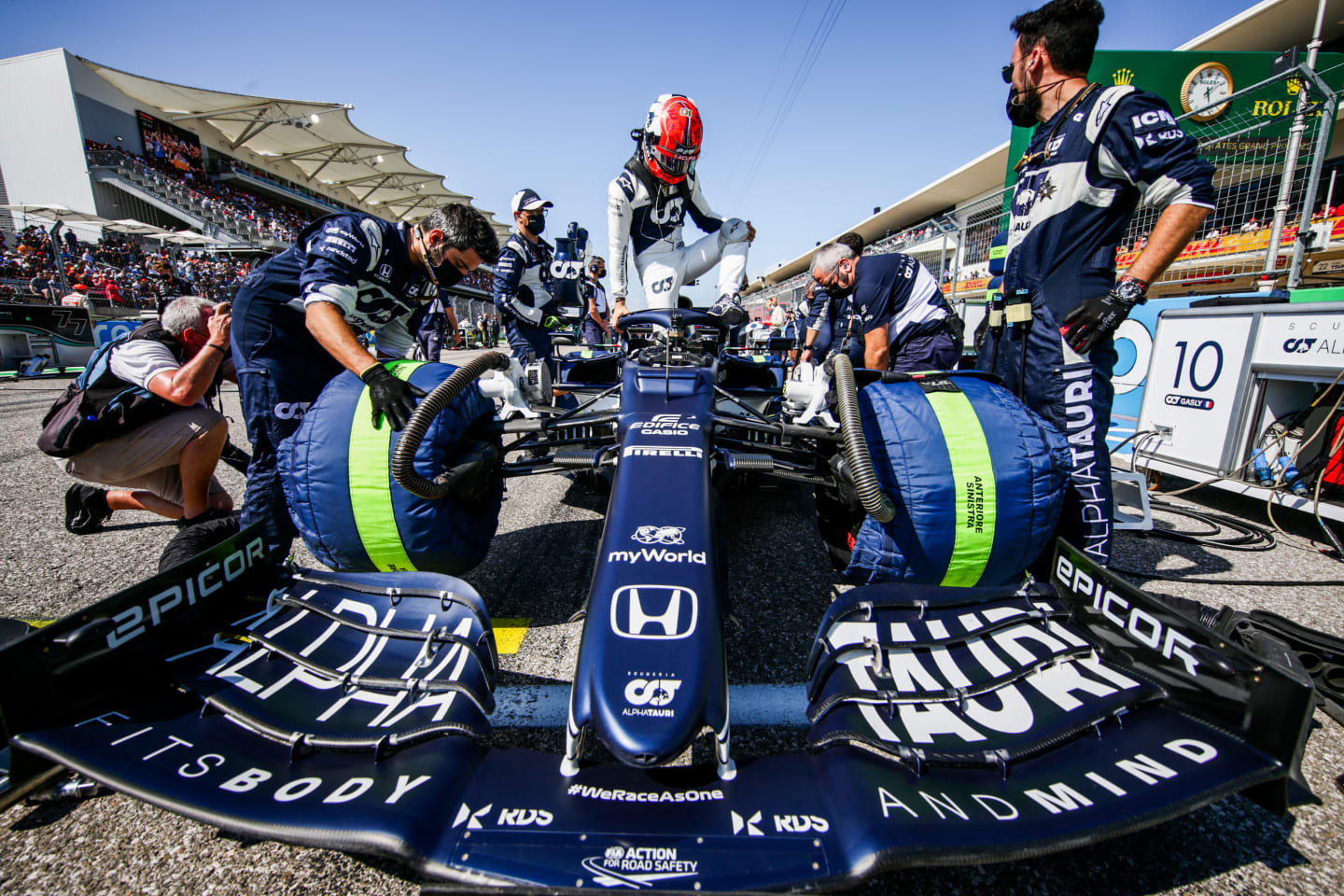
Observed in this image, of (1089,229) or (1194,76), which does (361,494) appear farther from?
(1194,76)

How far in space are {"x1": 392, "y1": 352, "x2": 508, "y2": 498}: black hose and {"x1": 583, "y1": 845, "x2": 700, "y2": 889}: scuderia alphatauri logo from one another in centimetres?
110

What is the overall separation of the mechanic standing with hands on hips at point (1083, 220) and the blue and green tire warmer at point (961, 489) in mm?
402

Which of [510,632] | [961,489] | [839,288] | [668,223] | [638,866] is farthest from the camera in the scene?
[839,288]

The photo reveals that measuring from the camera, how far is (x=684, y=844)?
93 cm

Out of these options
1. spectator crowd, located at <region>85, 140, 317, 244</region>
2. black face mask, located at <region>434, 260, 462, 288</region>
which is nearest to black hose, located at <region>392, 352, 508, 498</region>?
black face mask, located at <region>434, 260, 462, 288</region>

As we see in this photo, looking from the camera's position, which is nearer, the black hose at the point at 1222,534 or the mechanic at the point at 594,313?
the black hose at the point at 1222,534

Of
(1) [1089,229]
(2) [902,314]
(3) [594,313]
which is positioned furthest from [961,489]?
(3) [594,313]

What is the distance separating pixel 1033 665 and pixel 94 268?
2942 centimetres

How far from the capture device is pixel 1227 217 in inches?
266

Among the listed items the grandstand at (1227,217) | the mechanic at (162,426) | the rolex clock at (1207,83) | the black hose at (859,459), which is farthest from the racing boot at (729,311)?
the rolex clock at (1207,83)

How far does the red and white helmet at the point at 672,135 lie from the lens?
3.47m

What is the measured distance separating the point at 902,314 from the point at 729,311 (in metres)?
1.55

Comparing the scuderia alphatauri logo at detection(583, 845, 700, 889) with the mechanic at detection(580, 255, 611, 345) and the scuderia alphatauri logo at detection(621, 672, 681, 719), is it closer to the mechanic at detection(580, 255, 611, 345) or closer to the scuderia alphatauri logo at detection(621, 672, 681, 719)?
the scuderia alphatauri logo at detection(621, 672, 681, 719)

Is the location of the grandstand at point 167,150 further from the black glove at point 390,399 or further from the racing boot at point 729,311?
the black glove at point 390,399
